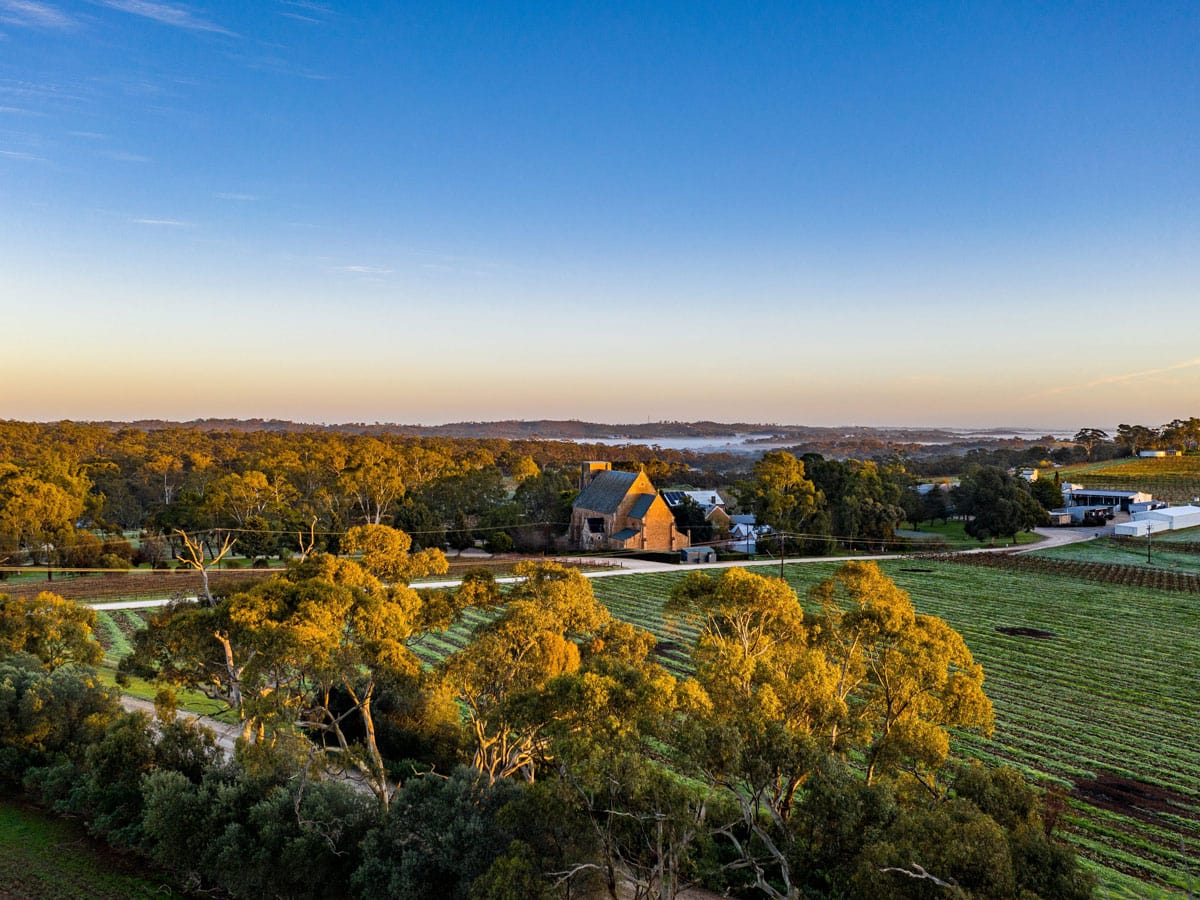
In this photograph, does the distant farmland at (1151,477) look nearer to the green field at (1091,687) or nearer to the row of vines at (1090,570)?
the row of vines at (1090,570)

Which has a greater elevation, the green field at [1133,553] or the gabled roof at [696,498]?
the gabled roof at [696,498]

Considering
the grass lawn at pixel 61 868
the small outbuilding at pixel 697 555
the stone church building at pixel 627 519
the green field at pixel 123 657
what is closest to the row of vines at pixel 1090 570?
the small outbuilding at pixel 697 555

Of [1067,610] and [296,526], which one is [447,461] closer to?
[296,526]

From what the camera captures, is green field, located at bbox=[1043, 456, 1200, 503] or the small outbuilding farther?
green field, located at bbox=[1043, 456, 1200, 503]

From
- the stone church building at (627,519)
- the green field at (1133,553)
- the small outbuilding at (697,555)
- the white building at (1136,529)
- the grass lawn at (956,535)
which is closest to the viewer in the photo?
the green field at (1133,553)

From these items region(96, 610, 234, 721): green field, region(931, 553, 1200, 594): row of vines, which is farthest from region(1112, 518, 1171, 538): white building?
region(96, 610, 234, 721): green field

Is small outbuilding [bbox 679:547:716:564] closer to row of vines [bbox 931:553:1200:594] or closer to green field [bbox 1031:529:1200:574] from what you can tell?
row of vines [bbox 931:553:1200:594]
